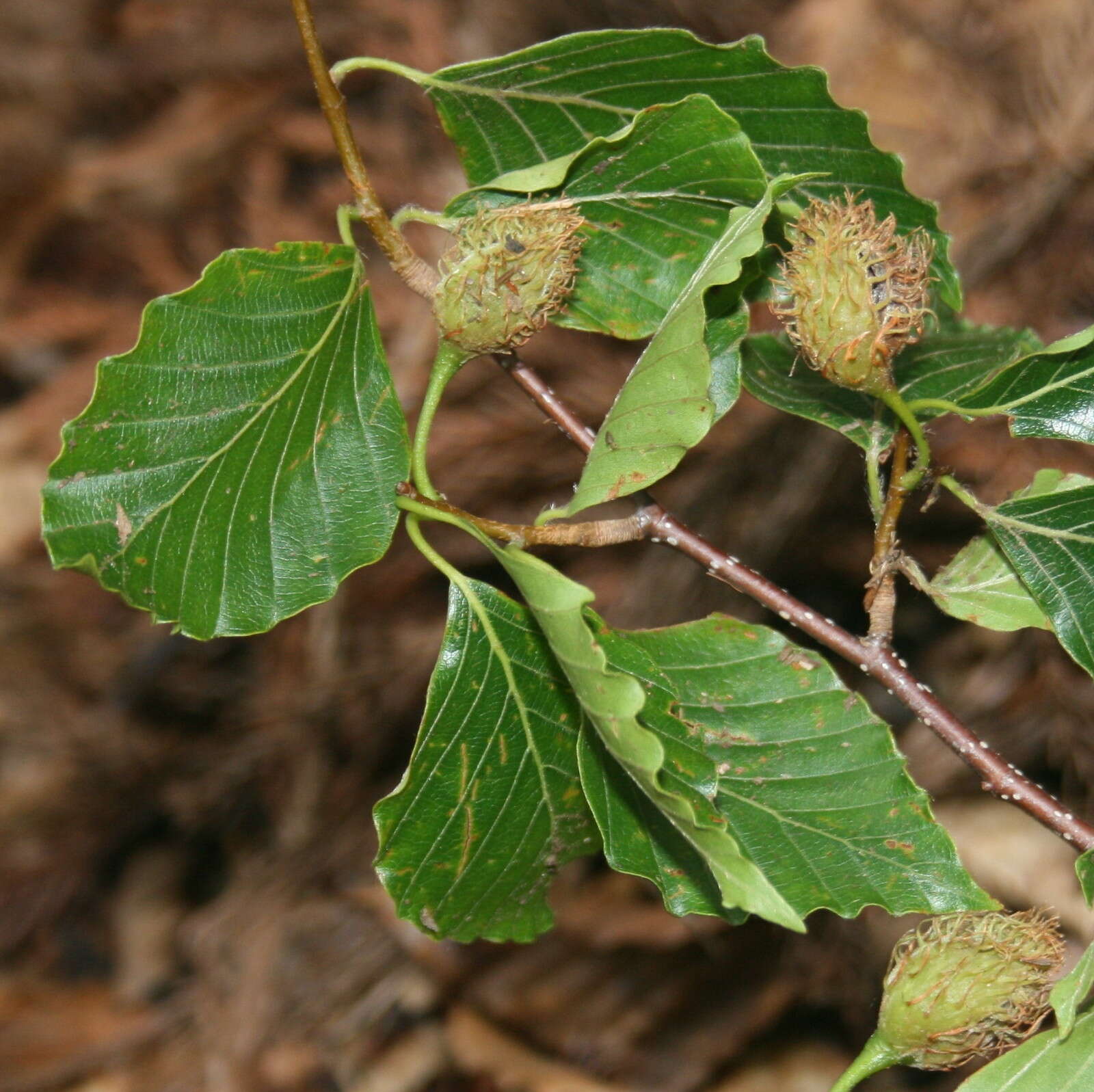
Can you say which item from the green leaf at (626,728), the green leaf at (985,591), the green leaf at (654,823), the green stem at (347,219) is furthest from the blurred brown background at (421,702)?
the green leaf at (626,728)

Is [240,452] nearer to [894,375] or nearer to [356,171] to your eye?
[356,171]

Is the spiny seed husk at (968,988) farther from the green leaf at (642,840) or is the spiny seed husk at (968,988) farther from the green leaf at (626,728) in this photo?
the green leaf at (626,728)

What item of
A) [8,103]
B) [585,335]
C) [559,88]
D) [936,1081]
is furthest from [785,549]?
[8,103]

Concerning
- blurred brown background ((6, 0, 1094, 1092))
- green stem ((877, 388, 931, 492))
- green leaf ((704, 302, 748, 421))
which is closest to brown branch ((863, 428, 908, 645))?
green stem ((877, 388, 931, 492))

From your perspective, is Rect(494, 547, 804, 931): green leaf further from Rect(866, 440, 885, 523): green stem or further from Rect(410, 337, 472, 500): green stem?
Rect(866, 440, 885, 523): green stem

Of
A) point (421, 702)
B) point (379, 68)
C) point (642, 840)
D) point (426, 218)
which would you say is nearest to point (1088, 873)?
point (642, 840)

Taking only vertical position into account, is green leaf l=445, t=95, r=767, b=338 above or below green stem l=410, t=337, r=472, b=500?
above
